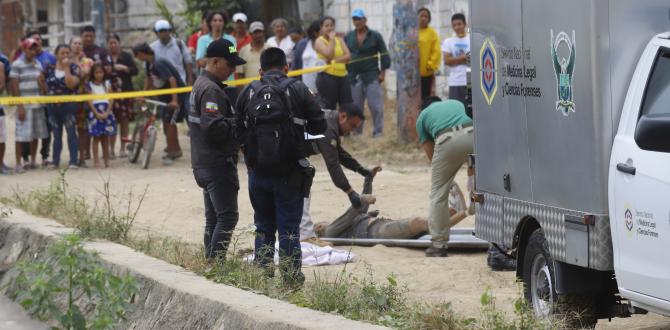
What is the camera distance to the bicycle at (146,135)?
17906mm

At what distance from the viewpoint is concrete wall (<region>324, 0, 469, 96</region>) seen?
21484 millimetres

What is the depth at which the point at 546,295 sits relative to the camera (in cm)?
784

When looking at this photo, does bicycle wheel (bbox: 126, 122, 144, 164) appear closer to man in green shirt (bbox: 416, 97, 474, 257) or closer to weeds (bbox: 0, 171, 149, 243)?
weeds (bbox: 0, 171, 149, 243)

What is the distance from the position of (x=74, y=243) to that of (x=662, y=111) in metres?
3.12

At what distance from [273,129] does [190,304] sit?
1.51 meters

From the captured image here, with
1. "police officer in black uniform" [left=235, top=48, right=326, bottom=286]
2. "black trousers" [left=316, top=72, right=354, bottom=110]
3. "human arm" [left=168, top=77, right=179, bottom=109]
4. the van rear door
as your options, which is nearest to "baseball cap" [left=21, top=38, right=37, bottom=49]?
"human arm" [left=168, top=77, right=179, bottom=109]

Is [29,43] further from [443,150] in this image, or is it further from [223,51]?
[223,51]

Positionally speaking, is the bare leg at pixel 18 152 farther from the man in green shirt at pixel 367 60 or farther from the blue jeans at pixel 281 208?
the blue jeans at pixel 281 208

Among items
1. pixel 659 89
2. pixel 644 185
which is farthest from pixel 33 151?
pixel 644 185

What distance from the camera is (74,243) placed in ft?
22.3

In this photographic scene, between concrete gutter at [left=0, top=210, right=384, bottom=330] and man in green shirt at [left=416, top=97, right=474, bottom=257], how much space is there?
111 inches

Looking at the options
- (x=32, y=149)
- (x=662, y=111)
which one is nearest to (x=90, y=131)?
(x=32, y=149)

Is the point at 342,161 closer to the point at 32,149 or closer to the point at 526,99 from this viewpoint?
the point at 526,99

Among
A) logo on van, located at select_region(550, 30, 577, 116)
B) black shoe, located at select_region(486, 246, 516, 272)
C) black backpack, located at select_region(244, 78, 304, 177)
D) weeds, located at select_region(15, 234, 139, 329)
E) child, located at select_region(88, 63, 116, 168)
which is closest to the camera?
weeds, located at select_region(15, 234, 139, 329)
